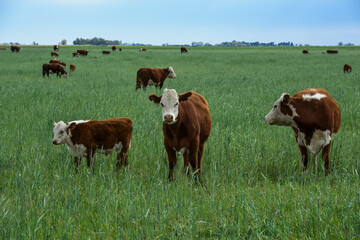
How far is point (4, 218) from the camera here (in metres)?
3.07

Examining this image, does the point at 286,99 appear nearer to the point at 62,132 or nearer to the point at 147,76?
the point at 62,132

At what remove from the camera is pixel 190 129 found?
4.18 meters

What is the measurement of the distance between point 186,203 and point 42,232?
4.68 ft

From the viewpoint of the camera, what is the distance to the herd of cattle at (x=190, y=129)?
4.20 metres

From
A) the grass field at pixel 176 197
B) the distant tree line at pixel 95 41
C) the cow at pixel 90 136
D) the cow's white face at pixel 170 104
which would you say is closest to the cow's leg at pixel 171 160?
the grass field at pixel 176 197

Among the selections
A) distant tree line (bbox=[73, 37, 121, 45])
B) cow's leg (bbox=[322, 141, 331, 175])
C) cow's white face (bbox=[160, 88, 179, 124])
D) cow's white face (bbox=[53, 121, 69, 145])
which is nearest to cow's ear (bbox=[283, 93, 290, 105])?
cow's leg (bbox=[322, 141, 331, 175])

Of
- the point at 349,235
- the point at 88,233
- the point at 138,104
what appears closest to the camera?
the point at 349,235

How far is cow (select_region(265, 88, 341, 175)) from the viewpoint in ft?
14.4

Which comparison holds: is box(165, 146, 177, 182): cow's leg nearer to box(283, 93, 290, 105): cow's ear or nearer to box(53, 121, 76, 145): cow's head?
Result: box(53, 121, 76, 145): cow's head

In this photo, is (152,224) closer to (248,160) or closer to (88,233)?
(88,233)

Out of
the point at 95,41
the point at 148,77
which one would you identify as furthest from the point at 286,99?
the point at 95,41

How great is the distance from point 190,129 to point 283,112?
57.3 inches

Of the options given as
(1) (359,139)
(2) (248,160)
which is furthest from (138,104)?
(1) (359,139)

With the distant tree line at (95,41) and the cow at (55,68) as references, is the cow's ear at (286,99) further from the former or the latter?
the distant tree line at (95,41)
